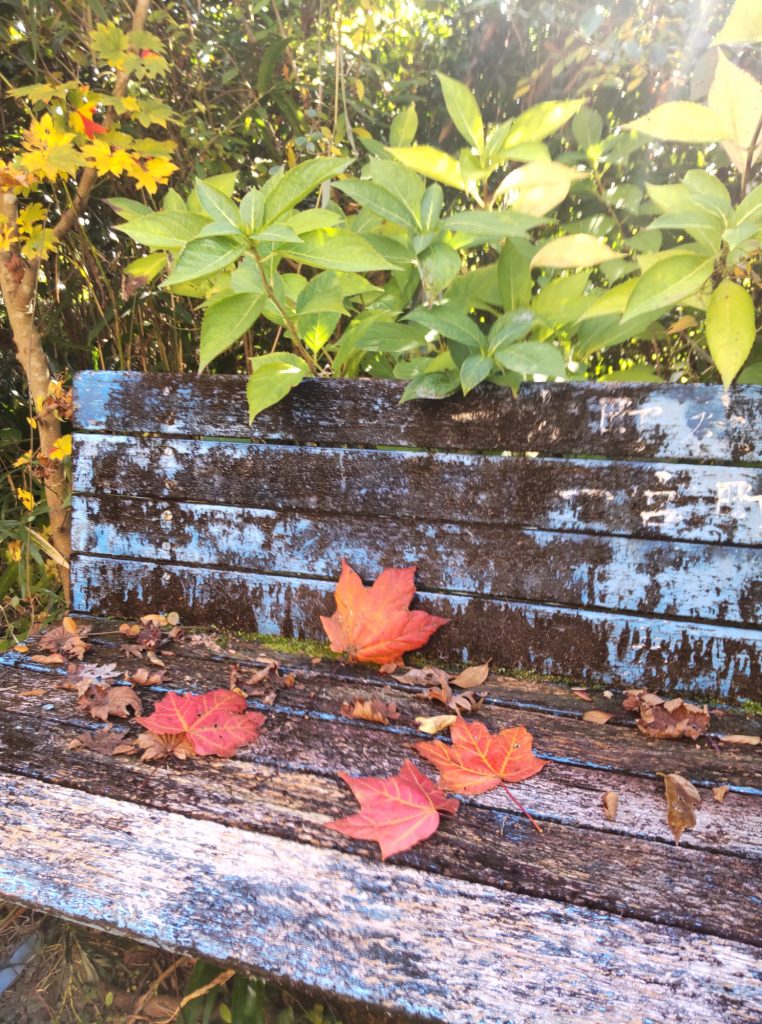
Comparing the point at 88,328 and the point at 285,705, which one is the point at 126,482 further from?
the point at 88,328

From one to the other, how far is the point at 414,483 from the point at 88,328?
1.62 m

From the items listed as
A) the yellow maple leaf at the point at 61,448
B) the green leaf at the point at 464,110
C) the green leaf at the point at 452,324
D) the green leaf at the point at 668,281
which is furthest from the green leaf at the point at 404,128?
the yellow maple leaf at the point at 61,448

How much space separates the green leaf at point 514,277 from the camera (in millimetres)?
1330

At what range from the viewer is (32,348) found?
1855 millimetres

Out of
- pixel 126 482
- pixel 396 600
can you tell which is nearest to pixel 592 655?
pixel 396 600

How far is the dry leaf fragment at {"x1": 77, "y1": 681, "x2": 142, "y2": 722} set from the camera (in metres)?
1.14

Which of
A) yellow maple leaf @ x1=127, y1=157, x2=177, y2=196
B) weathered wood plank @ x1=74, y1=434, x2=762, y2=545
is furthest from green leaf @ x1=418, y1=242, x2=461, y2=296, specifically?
yellow maple leaf @ x1=127, y1=157, x2=177, y2=196

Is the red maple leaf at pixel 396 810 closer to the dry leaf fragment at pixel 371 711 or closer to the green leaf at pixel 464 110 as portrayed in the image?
the dry leaf fragment at pixel 371 711

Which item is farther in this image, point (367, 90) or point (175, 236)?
point (367, 90)

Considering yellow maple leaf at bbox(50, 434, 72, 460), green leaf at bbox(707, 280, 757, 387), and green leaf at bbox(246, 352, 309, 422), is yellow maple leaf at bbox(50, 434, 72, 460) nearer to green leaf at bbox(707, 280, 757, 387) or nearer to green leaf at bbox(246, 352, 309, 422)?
green leaf at bbox(246, 352, 309, 422)

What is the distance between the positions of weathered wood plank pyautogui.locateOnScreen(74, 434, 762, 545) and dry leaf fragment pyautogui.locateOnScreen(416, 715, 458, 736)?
414mm

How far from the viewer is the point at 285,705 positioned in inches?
47.3

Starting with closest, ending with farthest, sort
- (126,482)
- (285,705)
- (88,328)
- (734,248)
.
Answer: (734,248), (285,705), (126,482), (88,328)

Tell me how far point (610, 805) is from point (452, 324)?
2.85 ft
